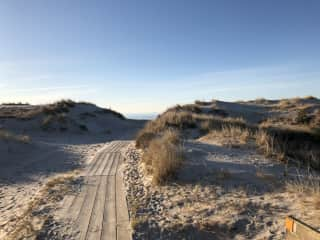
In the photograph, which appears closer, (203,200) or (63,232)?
(63,232)

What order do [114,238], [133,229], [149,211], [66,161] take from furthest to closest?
[66,161] < [149,211] < [133,229] < [114,238]

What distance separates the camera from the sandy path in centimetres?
459

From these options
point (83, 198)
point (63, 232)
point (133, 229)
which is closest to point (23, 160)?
point (83, 198)

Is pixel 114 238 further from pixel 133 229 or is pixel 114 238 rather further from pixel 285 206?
pixel 285 206

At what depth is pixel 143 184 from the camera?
7113 millimetres

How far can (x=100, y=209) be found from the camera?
18.2 feet

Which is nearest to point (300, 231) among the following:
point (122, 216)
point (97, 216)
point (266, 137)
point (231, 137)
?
point (122, 216)

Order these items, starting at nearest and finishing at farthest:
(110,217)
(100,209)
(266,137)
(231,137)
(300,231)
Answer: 1. (300,231)
2. (110,217)
3. (100,209)
4. (266,137)
5. (231,137)

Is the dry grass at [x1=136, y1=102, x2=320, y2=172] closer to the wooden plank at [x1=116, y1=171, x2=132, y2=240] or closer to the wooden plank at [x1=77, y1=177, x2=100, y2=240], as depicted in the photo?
the wooden plank at [x1=77, y1=177, x2=100, y2=240]

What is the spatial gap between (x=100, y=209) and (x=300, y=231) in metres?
3.93

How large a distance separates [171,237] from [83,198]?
9.29ft

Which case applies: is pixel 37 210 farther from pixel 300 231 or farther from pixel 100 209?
pixel 300 231

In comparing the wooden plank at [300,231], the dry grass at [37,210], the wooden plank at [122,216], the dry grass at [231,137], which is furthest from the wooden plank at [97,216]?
the dry grass at [231,137]

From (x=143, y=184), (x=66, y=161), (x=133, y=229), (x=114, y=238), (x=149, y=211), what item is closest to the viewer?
(x=114, y=238)
